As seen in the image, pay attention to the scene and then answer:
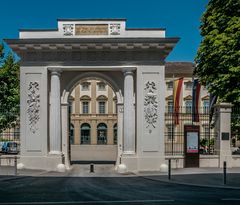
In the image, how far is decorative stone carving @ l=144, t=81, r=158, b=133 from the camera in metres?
22.1

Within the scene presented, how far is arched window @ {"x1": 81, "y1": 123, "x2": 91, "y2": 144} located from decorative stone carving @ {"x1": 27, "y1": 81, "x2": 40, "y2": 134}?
4131 cm

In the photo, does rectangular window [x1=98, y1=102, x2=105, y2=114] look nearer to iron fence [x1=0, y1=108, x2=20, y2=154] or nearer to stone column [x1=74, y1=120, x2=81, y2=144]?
stone column [x1=74, y1=120, x2=81, y2=144]

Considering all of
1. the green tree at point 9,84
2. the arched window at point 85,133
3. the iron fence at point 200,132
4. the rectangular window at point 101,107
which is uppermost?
the green tree at point 9,84

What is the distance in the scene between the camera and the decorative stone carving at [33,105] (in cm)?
2216

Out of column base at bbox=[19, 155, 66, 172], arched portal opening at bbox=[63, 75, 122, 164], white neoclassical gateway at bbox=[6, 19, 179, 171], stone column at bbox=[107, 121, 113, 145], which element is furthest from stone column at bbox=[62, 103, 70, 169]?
stone column at bbox=[107, 121, 113, 145]

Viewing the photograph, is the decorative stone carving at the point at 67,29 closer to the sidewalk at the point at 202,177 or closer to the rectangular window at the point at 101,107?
the sidewalk at the point at 202,177

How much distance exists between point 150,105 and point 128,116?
141 cm

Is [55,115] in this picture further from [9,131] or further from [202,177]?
[9,131]

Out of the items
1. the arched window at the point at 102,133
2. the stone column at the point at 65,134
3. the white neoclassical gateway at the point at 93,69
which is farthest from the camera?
the arched window at the point at 102,133

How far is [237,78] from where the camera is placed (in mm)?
26766

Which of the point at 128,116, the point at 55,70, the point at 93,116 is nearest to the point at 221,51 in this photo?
the point at 128,116

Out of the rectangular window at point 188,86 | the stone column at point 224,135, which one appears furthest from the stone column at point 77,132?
the stone column at point 224,135

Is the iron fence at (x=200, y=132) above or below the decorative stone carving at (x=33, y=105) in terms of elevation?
below

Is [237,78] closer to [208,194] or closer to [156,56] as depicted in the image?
[156,56]
